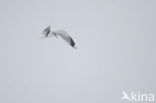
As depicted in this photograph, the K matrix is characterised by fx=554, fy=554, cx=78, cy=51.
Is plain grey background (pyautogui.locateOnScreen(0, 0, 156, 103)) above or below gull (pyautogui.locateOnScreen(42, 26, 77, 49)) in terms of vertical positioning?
above

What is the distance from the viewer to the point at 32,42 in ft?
260

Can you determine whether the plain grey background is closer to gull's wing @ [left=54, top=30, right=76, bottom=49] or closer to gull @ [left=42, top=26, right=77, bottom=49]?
gull @ [left=42, top=26, right=77, bottom=49]

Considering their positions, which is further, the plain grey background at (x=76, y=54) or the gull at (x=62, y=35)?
the plain grey background at (x=76, y=54)

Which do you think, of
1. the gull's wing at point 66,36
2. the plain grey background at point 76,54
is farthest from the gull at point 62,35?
the plain grey background at point 76,54

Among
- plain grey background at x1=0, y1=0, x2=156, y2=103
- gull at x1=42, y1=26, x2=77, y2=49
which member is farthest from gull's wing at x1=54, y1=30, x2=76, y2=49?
plain grey background at x1=0, y1=0, x2=156, y2=103

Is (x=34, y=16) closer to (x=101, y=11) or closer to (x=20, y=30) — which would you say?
(x=20, y=30)

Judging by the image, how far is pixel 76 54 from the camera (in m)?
120

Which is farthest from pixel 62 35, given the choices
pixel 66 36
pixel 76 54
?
pixel 76 54

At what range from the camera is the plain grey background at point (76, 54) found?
32.5m

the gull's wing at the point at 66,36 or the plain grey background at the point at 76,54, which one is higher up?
the plain grey background at the point at 76,54

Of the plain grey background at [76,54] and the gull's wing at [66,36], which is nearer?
the gull's wing at [66,36]

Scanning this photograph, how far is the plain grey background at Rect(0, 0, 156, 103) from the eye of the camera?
107 feet

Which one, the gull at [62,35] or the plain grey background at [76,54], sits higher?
the plain grey background at [76,54]

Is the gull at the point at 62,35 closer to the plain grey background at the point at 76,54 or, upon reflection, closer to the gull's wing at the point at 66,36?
the gull's wing at the point at 66,36
